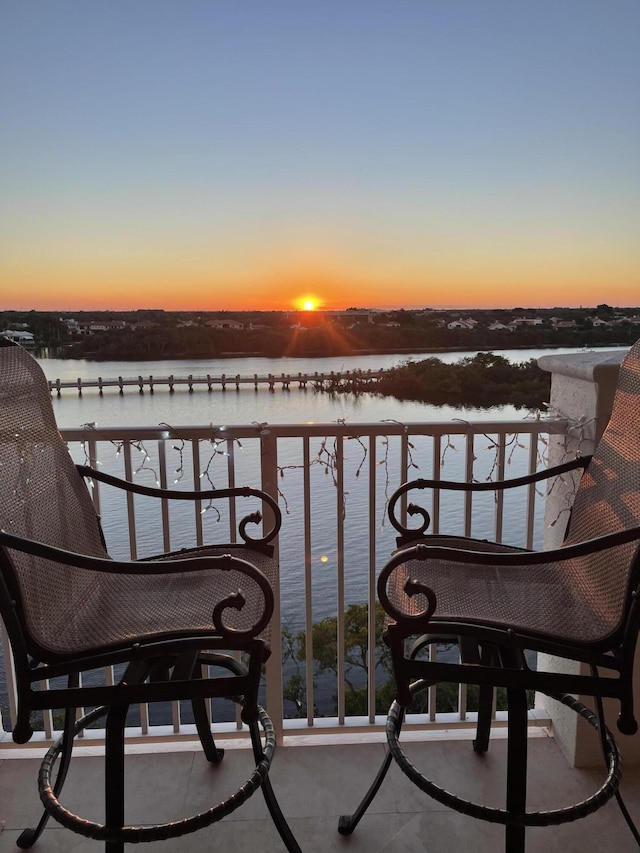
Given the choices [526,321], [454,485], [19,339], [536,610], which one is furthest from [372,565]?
[526,321]

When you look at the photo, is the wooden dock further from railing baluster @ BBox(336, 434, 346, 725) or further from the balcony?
railing baluster @ BBox(336, 434, 346, 725)

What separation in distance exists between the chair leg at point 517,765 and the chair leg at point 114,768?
0.85 meters

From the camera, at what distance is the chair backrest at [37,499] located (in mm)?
1236

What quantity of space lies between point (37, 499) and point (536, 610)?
50.5 inches

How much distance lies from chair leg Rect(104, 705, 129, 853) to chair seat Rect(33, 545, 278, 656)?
0.53 feet

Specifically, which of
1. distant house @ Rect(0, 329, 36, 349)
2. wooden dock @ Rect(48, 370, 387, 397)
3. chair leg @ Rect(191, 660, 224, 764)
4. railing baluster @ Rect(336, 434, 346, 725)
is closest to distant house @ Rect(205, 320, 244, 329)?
wooden dock @ Rect(48, 370, 387, 397)

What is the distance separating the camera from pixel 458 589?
1.43m

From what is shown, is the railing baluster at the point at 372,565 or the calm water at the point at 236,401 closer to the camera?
the railing baluster at the point at 372,565

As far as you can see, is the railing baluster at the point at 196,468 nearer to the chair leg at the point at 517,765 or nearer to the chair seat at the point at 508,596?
the chair seat at the point at 508,596

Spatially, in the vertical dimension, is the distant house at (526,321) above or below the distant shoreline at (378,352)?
above

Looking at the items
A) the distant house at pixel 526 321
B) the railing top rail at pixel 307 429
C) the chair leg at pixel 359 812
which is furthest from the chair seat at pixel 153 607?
the distant house at pixel 526 321

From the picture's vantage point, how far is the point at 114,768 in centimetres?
122

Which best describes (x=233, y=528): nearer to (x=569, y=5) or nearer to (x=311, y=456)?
(x=311, y=456)

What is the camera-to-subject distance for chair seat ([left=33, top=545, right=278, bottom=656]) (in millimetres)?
1239
